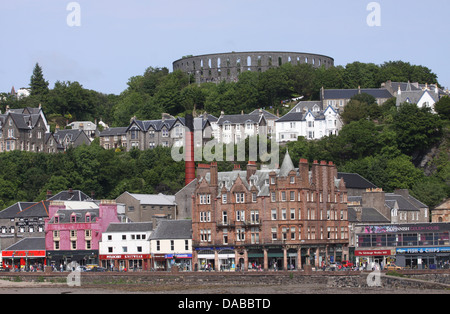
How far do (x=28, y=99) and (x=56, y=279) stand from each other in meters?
96.2

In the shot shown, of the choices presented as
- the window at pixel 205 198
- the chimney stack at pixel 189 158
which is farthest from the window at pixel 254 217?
the chimney stack at pixel 189 158

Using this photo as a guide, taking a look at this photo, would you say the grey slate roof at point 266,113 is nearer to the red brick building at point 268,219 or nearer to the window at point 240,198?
the red brick building at point 268,219

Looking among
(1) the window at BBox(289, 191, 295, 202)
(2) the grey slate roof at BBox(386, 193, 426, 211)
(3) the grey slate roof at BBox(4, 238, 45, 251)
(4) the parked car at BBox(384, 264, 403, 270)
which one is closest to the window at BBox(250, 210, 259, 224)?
(1) the window at BBox(289, 191, 295, 202)

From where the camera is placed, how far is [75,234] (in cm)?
10175

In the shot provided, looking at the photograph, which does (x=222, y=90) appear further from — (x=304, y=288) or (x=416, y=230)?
(x=304, y=288)

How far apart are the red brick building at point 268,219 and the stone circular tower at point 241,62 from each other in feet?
312

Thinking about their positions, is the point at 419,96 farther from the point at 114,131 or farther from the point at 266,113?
the point at 114,131

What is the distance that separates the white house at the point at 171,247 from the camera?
97.6 meters

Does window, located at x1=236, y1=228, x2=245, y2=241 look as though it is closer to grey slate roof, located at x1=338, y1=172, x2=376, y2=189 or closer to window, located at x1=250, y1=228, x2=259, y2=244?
window, located at x1=250, y1=228, x2=259, y2=244

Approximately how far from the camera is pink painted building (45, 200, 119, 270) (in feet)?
332

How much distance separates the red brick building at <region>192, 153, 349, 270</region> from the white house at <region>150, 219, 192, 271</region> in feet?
4.18

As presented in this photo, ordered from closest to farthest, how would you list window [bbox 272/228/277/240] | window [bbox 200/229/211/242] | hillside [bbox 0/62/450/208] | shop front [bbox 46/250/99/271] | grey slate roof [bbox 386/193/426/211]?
window [bbox 272/228/277/240] → window [bbox 200/229/211/242] → shop front [bbox 46/250/99/271] → grey slate roof [bbox 386/193/426/211] → hillside [bbox 0/62/450/208]

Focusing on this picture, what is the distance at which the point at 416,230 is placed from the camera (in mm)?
94062
